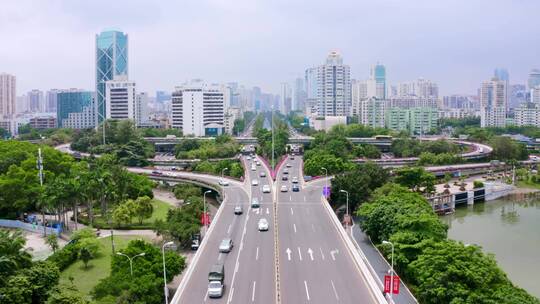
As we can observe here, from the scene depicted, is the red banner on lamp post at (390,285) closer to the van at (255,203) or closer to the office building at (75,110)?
the van at (255,203)

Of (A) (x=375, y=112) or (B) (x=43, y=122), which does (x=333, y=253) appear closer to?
(A) (x=375, y=112)

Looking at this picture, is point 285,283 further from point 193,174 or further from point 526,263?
point 193,174

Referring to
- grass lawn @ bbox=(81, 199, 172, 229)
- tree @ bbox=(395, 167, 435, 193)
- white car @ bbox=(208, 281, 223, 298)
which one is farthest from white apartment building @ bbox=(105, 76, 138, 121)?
white car @ bbox=(208, 281, 223, 298)

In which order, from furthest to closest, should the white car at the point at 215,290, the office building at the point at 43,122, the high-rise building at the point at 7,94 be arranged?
the high-rise building at the point at 7,94, the office building at the point at 43,122, the white car at the point at 215,290

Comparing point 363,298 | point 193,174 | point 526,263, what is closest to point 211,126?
point 193,174

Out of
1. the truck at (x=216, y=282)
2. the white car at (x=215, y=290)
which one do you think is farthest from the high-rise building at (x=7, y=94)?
the white car at (x=215, y=290)

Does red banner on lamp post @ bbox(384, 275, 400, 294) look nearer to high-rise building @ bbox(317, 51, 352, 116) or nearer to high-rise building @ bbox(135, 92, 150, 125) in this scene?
high-rise building @ bbox(135, 92, 150, 125)
